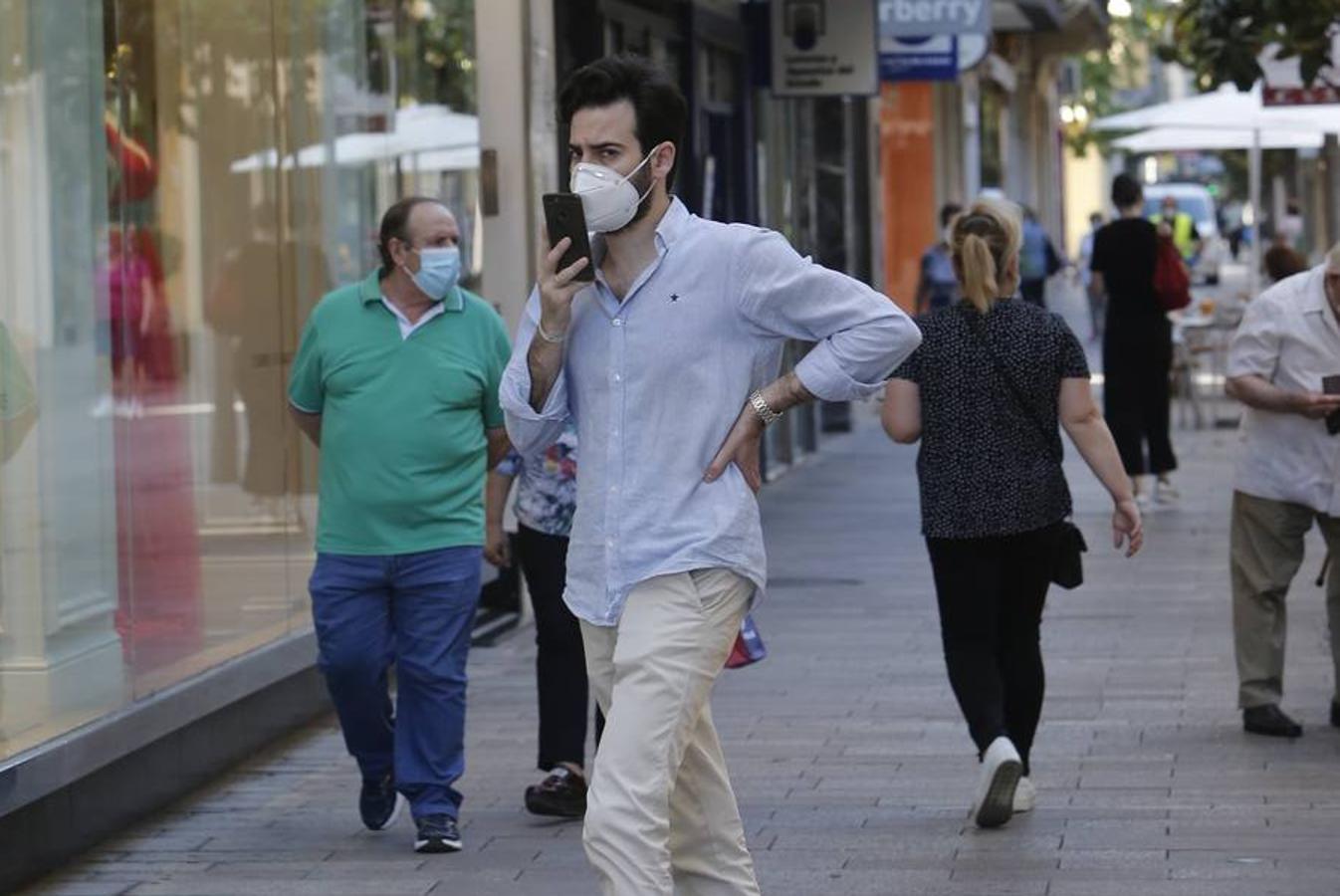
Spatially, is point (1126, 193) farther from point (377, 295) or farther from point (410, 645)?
point (410, 645)

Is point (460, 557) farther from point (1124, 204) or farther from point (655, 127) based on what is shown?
point (1124, 204)

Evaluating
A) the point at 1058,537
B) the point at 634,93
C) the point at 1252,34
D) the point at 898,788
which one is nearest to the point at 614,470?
the point at 634,93

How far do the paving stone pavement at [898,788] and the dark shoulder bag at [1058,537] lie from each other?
2.22 feet

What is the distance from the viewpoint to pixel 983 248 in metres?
7.59

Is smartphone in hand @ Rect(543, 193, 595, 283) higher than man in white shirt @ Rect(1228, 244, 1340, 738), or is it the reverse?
smartphone in hand @ Rect(543, 193, 595, 283)

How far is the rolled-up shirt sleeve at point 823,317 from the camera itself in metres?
5.20

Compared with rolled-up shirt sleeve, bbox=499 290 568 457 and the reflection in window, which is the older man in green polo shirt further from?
rolled-up shirt sleeve, bbox=499 290 568 457

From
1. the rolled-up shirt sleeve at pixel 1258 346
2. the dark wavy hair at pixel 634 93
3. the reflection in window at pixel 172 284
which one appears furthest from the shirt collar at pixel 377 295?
the rolled-up shirt sleeve at pixel 1258 346

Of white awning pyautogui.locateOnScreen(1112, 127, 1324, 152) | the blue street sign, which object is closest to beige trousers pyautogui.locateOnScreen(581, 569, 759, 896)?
the blue street sign

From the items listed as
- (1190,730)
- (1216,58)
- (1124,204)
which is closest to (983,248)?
(1190,730)

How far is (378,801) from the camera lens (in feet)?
25.5

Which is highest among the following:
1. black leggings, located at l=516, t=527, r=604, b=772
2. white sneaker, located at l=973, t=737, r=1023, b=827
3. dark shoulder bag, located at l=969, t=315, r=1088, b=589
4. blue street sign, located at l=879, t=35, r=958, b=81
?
blue street sign, located at l=879, t=35, r=958, b=81

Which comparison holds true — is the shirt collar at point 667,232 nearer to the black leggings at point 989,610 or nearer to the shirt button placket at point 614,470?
the shirt button placket at point 614,470

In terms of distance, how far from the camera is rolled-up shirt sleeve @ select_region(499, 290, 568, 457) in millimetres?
5277
